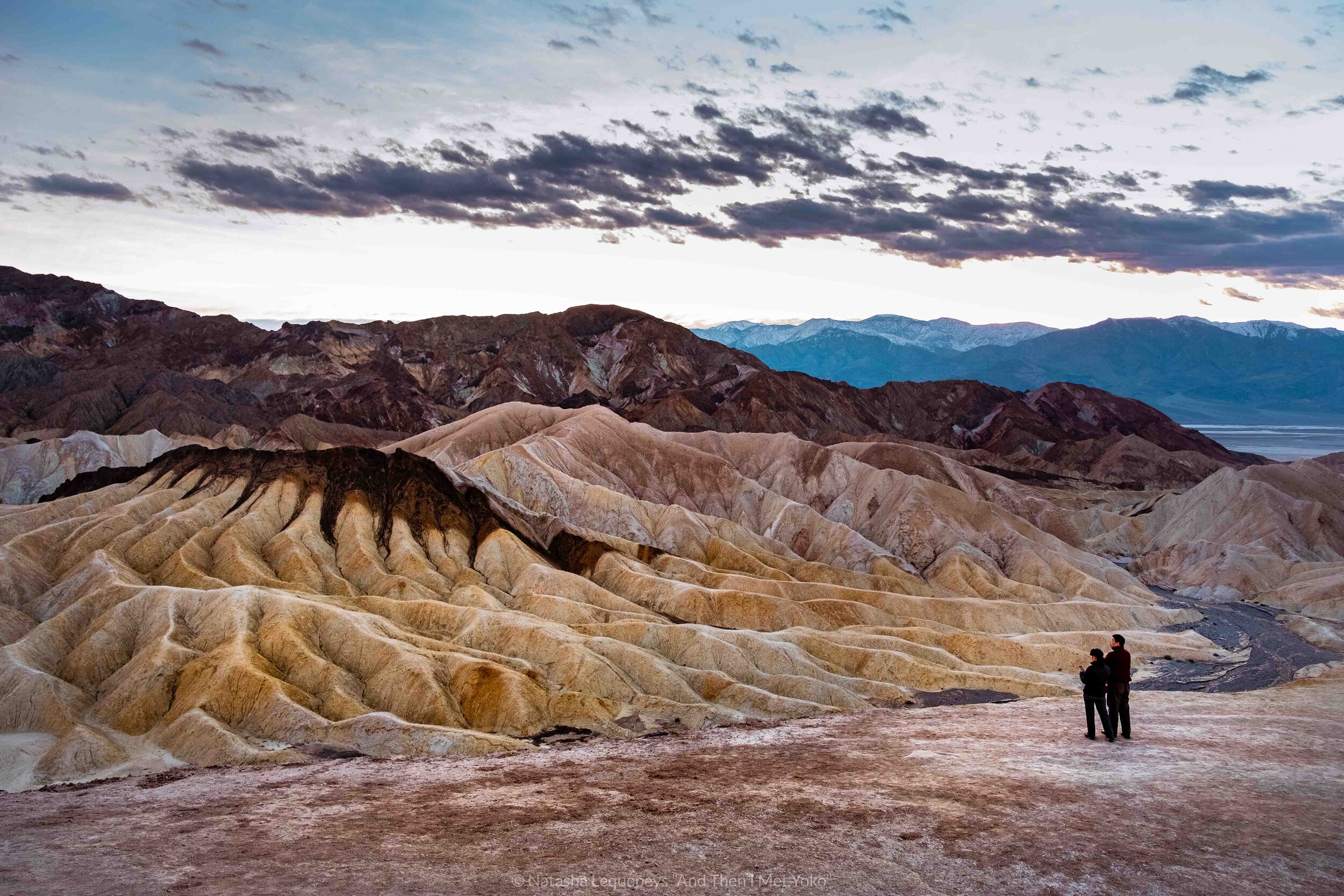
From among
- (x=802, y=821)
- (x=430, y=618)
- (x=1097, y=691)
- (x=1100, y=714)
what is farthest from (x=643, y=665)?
(x=802, y=821)

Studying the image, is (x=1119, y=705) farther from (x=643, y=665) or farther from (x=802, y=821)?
(x=643, y=665)

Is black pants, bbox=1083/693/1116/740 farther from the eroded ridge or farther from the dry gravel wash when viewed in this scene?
the eroded ridge

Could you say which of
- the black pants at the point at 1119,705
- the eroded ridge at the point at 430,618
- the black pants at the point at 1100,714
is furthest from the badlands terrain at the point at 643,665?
the black pants at the point at 1119,705

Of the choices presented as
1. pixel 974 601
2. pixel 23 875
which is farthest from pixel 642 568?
pixel 23 875

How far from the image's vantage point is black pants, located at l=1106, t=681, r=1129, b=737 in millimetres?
30172

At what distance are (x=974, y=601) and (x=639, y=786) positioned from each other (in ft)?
255

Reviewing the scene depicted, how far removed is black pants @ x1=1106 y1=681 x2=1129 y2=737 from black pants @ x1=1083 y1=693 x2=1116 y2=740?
83 mm

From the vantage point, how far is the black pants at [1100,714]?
3105cm

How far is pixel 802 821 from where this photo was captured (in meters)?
25.9

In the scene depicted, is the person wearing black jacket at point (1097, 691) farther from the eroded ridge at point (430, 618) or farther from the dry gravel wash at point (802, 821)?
the eroded ridge at point (430, 618)

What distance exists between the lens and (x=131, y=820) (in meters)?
33.4

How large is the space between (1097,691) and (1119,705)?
87cm

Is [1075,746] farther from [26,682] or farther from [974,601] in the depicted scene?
[974,601]

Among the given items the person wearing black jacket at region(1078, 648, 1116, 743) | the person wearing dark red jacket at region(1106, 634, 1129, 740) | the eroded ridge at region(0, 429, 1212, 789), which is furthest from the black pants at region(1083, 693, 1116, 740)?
the eroded ridge at region(0, 429, 1212, 789)
